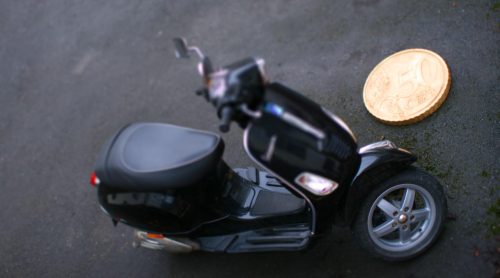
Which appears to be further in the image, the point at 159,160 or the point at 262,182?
the point at 262,182

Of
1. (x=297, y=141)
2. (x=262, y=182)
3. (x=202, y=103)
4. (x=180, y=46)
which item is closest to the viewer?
(x=297, y=141)

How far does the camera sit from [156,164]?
2.85 metres

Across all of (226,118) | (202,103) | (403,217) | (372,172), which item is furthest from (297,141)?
(202,103)

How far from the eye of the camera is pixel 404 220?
10.2 feet

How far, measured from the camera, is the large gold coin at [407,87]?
12.3ft

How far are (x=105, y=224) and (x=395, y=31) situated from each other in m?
3.25

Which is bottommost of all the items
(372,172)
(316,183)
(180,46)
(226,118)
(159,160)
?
(372,172)

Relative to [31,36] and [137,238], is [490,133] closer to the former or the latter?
[137,238]

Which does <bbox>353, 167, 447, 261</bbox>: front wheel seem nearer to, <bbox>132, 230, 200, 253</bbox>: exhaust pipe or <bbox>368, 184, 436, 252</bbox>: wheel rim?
<bbox>368, 184, 436, 252</bbox>: wheel rim

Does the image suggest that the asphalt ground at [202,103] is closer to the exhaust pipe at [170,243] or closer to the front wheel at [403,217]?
the front wheel at [403,217]

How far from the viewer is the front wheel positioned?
2938mm

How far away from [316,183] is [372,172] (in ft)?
1.41

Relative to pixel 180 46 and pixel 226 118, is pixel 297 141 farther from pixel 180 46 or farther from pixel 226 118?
pixel 180 46

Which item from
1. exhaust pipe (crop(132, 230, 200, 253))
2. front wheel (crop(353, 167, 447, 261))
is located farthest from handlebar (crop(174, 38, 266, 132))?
exhaust pipe (crop(132, 230, 200, 253))
